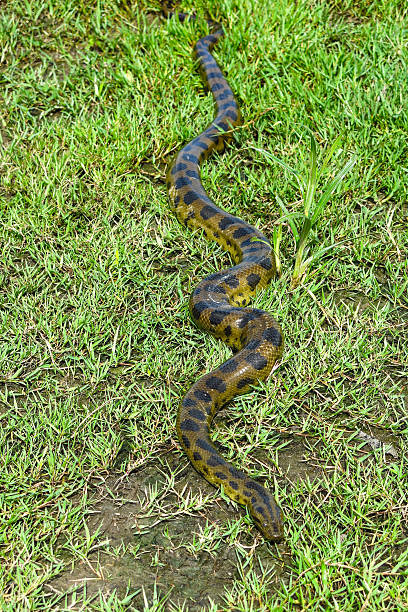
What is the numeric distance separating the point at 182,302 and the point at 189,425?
131cm

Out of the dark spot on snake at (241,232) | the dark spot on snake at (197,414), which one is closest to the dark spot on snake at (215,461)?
the dark spot on snake at (197,414)

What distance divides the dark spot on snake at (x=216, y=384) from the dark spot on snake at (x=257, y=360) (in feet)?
0.84

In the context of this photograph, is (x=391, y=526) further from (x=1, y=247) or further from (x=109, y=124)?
(x=109, y=124)

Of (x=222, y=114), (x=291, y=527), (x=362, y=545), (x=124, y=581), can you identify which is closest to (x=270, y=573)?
(x=291, y=527)

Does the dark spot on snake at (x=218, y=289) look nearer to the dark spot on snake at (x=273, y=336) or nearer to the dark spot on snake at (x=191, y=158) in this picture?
the dark spot on snake at (x=273, y=336)

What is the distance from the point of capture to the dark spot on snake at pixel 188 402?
450 centimetres

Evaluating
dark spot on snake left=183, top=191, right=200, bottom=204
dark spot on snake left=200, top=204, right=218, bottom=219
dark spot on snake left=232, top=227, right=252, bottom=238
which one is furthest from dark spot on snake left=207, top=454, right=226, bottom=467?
dark spot on snake left=183, top=191, right=200, bottom=204

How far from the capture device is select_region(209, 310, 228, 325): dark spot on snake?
16.6ft

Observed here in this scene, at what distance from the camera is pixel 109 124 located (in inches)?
271

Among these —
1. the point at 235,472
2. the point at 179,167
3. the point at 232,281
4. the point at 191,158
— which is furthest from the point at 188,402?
the point at 191,158

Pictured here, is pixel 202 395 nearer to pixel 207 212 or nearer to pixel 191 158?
pixel 207 212

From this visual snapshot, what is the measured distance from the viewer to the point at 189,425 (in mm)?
4387

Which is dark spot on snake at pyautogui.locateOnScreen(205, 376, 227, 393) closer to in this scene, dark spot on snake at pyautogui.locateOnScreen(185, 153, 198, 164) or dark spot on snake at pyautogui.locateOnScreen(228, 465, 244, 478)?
dark spot on snake at pyautogui.locateOnScreen(228, 465, 244, 478)

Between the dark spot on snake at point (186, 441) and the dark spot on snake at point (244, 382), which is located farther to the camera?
the dark spot on snake at point (244, 382)
